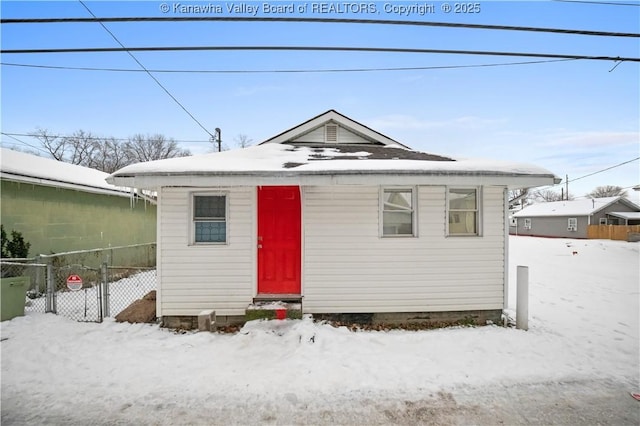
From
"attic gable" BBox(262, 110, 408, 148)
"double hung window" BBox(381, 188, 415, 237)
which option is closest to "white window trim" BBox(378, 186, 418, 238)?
"double hung window" BBox(381, 188, 415, 237)

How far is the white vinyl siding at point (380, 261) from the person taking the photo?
5.96 meters

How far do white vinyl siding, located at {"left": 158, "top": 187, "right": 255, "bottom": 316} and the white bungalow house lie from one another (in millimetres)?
20

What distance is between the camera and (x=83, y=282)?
915 centimetres

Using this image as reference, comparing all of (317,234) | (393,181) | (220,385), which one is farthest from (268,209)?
(220,385)

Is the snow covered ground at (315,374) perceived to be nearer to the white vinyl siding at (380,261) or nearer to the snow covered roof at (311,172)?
the white vinyl siding at (380,261)

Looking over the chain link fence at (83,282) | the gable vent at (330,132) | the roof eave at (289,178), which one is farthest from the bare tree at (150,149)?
the roof eave at (289,178)

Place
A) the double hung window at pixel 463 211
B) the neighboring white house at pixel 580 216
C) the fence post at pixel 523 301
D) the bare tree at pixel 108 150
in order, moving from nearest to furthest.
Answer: the fence post at pixel 523 301 < the double hung window at pixel 463 211 < the neighboring white house at pixel 580 216 < the bare tree at pixel 108 150

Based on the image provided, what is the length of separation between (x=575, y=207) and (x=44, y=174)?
45973 mm

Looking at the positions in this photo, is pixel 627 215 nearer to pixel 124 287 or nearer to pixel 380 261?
pixel 380 261

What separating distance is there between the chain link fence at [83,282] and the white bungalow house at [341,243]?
1558mm

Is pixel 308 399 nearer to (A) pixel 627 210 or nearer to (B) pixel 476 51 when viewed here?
(B) pixel 476 51

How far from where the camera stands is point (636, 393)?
3.77 metres

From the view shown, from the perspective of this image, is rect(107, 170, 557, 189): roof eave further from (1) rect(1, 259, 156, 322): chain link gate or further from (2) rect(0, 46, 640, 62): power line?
(2) rect(0, 46, 640, 62): power line

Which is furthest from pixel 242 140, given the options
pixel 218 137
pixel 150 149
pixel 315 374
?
pixel 315 374
